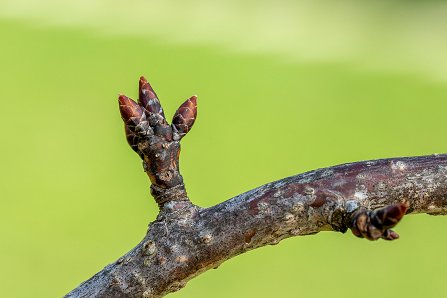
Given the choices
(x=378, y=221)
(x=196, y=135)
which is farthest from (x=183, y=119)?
(x=196, y=135)

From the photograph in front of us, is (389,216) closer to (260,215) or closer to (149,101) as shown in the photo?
(260,215)

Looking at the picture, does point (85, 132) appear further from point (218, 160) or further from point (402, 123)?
point (402, 123)

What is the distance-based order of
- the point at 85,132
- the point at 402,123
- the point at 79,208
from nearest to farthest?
the point at 79,208, the point at 85,132, the point at 402,123

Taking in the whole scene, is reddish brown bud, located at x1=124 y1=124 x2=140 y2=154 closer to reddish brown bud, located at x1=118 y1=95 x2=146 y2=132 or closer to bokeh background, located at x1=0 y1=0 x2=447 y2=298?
reddish brown bud, located at x1=118 y1=95 x2=146 y2=132

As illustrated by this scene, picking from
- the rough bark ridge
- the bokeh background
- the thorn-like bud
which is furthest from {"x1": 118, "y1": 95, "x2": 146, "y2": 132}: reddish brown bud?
the bokeh background

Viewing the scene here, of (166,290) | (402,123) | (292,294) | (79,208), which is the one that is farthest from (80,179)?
(166,290)

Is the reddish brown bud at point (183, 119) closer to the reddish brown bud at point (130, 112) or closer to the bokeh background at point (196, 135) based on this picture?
the reddish brown bud at point (130, 112)
